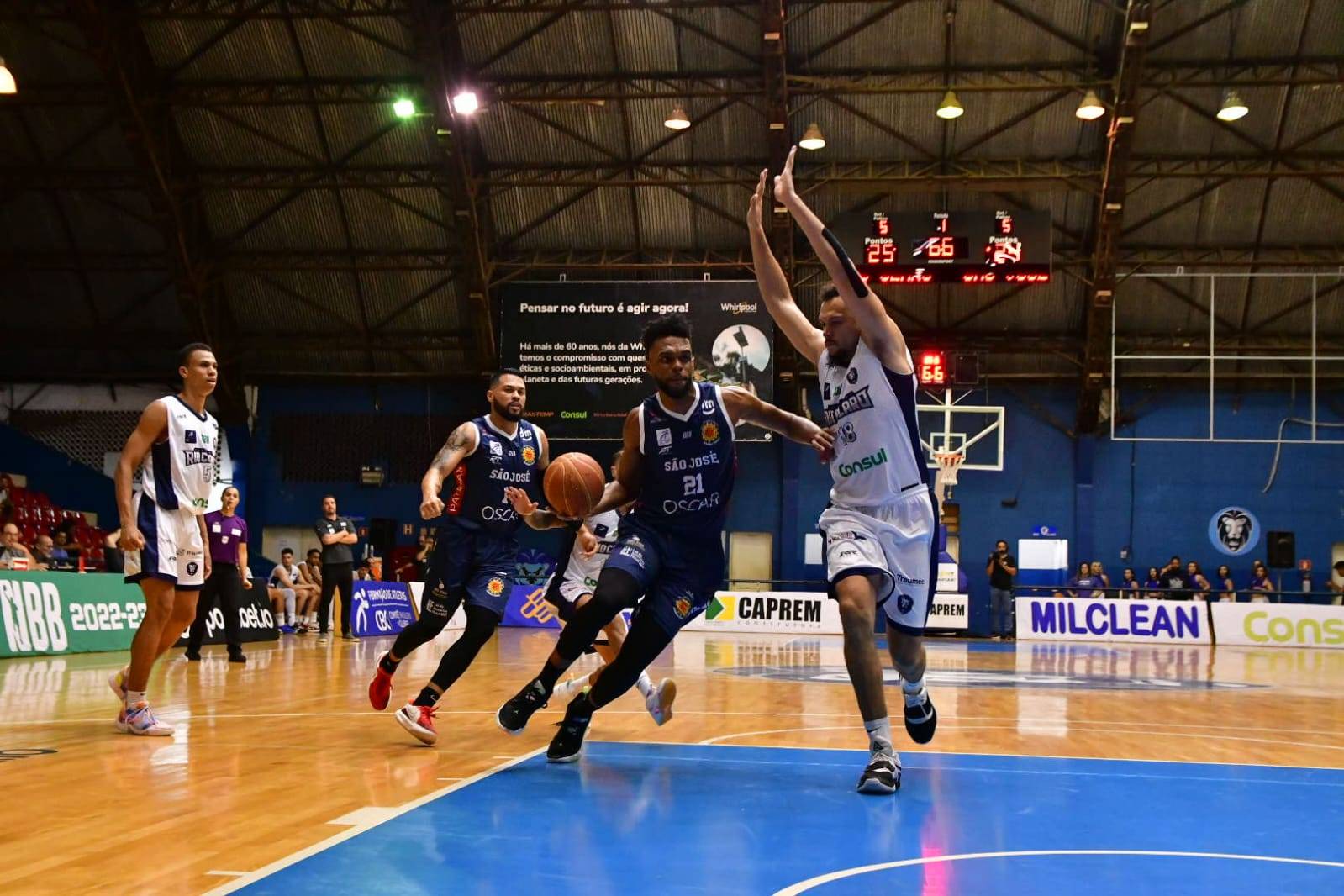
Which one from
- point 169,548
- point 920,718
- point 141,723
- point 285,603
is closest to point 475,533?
point 169,548

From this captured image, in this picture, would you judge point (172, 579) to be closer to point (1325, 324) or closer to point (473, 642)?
point (473, 642)

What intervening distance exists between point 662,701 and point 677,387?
64.5 inches

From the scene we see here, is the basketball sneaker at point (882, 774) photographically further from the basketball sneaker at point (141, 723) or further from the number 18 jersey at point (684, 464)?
the basketball sneaker at point (141, 723)

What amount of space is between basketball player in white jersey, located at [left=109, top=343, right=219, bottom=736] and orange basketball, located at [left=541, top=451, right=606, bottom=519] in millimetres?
1991

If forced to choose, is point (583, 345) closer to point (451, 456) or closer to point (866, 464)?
point (451, 456)

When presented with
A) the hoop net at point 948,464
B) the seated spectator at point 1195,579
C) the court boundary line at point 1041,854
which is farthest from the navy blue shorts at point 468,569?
the seated spectator at point 1195,579

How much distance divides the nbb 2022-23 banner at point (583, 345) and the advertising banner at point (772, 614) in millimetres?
3160

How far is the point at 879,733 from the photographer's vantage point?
5.03 metres

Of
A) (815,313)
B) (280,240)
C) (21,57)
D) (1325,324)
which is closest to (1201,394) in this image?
(1325,324)

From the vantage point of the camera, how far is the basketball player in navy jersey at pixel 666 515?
17.6 ft

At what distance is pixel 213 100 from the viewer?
2194cm

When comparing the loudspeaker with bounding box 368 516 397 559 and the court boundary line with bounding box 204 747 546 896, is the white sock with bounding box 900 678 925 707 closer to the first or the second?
the court boundary line with bounding box 204 747 546 896

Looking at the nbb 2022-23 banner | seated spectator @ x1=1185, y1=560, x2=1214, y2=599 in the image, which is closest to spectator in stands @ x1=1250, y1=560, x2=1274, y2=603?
seated spectator @ x1=1185, y1=560, x2=1214, y2=599

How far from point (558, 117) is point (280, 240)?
6.39 metres
